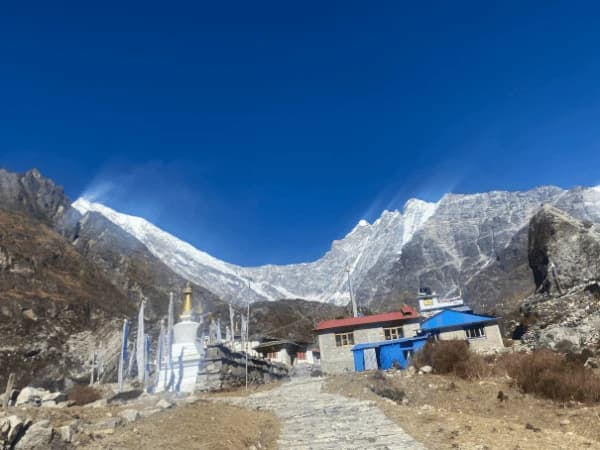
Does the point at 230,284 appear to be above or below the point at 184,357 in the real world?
above

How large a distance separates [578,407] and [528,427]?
460cm

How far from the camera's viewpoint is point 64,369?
181 feet

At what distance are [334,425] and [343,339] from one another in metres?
24.3

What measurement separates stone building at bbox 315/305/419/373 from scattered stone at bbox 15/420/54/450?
27669 mm

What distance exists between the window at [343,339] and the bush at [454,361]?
1475 centimetres

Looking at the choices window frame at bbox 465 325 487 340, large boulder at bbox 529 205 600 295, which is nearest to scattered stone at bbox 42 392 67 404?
window frame at bbox 465 325 487 340

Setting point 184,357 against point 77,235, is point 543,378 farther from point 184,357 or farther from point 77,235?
point 77,235

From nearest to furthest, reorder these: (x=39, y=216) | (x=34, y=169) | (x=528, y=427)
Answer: (x=528, y=427) → (x=39, y=216) → (x=34, y=169)

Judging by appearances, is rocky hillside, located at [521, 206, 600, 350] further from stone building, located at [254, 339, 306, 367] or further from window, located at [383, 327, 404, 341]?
stone building, located at [254, 339, 306, 367]

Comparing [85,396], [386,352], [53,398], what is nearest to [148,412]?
[53,398]

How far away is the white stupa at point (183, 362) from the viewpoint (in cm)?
2556

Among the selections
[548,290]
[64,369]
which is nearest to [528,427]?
[548,290]

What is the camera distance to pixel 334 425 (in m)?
12.1

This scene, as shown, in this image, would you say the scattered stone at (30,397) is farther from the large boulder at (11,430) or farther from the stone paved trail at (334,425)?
the large boulder at (11,430)
